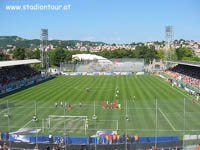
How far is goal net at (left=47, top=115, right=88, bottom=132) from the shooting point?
20031 millimetres

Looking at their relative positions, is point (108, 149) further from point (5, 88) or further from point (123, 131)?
point (5, 88)

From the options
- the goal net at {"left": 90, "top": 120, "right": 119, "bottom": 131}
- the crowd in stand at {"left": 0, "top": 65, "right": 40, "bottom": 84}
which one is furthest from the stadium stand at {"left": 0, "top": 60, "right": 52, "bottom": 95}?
the goal net at {"left": 90, "top": 120, "right": 119, "bottom": 131}

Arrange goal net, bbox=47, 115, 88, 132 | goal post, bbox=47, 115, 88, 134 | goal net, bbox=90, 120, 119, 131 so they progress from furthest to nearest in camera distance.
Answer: goal post, bbox=47, 115, 88, 134 < goal net, bbox=47, 115, 88, 132 < goal net, bbox=90, 120, 119, 131

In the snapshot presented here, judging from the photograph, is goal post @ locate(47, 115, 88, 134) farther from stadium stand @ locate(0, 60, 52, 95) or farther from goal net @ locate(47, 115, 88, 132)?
stadium stand @ locate(0, 60, 52, 95)

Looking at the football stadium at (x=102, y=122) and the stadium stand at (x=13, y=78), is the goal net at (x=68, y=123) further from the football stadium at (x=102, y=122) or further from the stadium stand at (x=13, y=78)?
the stadium stand at (x=13, y=78)

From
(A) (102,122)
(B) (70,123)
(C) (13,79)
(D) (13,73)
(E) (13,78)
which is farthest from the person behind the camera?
(D) (13,73)

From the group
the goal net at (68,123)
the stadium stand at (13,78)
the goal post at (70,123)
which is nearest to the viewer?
the goal net at (68,123)

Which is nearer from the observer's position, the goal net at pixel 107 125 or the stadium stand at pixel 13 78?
the goal net at pixel 107 125

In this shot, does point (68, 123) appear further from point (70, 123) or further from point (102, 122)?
point (102, 122)

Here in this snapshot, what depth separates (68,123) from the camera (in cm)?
2122

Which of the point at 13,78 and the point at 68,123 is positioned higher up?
the point at 13,78

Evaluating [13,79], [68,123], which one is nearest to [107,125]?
[68,123]

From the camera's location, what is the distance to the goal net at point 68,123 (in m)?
20.0

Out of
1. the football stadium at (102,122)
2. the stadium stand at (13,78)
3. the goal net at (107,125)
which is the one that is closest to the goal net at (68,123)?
the football stadium at (102,122)
